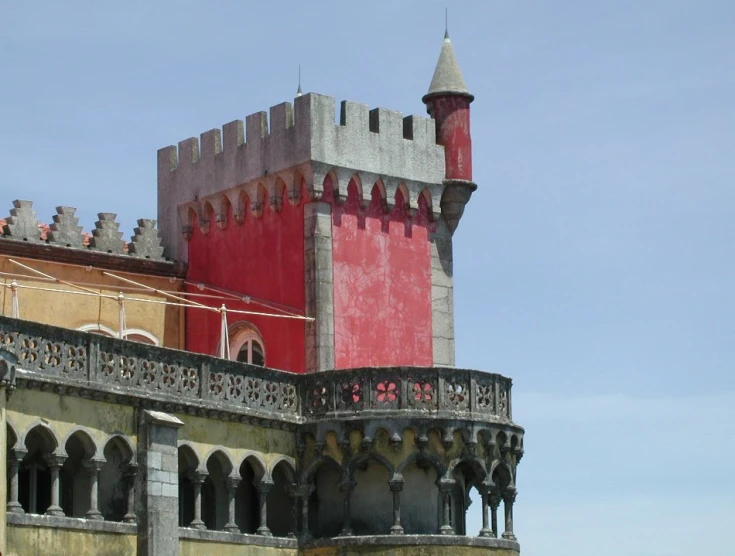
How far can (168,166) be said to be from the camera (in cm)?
5012

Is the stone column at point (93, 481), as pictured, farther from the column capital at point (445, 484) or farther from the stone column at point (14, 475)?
the column capital at point (445, 484)

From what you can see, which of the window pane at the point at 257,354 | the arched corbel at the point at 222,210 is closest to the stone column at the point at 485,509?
the window pane at the point at 257,354

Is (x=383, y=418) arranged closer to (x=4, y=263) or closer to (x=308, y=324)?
(x=308, y=324)

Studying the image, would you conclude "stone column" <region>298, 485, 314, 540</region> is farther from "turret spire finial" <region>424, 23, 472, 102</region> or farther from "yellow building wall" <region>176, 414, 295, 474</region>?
"turret spire finial" <region>424, 23, 472, 102</region>

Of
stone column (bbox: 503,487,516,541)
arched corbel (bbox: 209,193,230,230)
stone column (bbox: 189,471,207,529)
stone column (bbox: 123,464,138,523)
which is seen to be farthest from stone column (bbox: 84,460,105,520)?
arched corbel (bbox: 209,193,230,230)

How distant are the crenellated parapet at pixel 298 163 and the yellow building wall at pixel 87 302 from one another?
1834mm

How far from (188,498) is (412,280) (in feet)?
28.5

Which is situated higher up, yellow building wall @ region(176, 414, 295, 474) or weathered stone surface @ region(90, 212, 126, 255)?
weathered stone surface @ region(90, 212, 126, 255)

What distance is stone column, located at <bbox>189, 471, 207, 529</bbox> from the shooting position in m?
39.9

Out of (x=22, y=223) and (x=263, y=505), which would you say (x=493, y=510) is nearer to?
(x=263, y=505)

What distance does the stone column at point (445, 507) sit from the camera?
137 feet

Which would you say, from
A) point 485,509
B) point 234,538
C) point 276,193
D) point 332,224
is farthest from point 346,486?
point 276,193

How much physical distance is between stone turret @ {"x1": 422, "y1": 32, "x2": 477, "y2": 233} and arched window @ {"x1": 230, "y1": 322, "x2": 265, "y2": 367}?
18.2 feet

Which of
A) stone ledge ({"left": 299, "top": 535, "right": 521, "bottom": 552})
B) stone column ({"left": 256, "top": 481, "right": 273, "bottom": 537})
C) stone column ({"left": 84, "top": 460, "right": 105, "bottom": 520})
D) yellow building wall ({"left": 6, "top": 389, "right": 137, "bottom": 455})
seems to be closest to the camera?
yellow building wall ({"left": 6, "top": 389, "right": 137, "bottom": 455})
